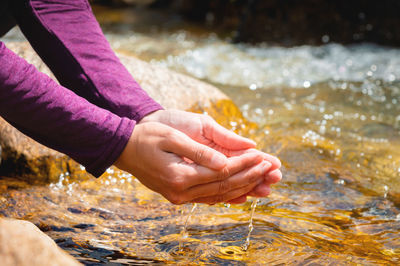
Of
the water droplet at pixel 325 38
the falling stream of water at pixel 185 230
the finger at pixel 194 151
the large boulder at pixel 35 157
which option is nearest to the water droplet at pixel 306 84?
the large boulder at pixel 35 157

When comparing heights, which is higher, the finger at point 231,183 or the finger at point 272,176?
the finger at point 272,176

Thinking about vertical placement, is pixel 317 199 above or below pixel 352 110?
below

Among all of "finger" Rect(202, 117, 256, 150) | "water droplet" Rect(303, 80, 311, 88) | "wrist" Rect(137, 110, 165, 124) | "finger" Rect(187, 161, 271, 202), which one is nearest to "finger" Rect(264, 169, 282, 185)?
"finger" Rect(187, 161, 271, 202)

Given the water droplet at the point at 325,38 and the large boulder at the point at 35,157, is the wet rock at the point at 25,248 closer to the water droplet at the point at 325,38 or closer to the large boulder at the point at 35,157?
the large boulder at the point at 35,157

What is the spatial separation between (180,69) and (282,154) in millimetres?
2897

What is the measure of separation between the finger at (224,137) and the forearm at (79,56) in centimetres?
25

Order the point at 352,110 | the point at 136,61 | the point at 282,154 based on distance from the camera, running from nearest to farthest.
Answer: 1. the point at 282,154
2. the point at 136,61
3. the point at 352,110

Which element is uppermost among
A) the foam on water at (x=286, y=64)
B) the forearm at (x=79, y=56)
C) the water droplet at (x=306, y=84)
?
the foam on water at (x=286, y=64)

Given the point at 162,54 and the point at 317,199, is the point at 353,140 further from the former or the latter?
the point at 162,54

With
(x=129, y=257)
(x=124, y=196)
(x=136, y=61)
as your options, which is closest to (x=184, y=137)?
(x=129, y=257)

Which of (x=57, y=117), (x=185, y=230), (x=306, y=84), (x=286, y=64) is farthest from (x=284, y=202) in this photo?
(x=286, y=64)

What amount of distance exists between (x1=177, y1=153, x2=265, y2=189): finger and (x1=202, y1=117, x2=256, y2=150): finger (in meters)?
0.18

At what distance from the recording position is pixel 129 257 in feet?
6.30

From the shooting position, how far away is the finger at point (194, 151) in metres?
1.69
